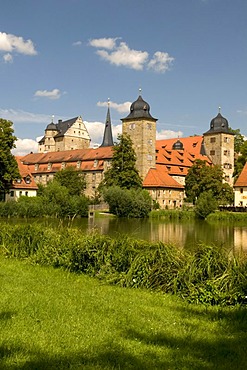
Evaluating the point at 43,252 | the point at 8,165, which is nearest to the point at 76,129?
the point at 8,165

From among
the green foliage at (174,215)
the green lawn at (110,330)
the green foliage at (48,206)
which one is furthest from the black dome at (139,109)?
the green lawn at (110,330)

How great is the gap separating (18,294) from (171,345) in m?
3.12

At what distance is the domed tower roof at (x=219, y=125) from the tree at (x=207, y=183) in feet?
50.2

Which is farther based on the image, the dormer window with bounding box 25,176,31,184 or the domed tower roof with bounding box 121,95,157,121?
the domed tower roof with bounding box 121,95,157,121

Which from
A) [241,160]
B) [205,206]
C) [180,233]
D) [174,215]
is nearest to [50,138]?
[241,160]

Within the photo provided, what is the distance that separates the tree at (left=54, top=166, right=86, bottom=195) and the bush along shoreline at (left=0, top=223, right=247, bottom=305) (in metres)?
53.2

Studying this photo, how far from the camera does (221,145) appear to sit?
7512cm

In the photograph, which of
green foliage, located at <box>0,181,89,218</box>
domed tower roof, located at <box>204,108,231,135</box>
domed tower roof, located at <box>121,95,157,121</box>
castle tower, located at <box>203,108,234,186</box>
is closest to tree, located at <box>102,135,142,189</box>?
domed tower roof, located at <box>121,95,157,121</box>

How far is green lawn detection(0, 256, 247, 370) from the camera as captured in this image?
464cm

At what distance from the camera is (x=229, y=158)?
76438mm

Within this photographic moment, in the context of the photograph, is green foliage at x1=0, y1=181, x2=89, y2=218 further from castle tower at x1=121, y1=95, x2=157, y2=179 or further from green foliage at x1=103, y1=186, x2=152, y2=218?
castle tower at x1=121, y1=95, x2=157, y2=179

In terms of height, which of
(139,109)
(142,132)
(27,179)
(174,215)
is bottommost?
(174,215)

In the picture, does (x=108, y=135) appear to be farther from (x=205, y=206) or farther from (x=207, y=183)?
(x=205, y=206)

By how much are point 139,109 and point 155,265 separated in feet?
197
